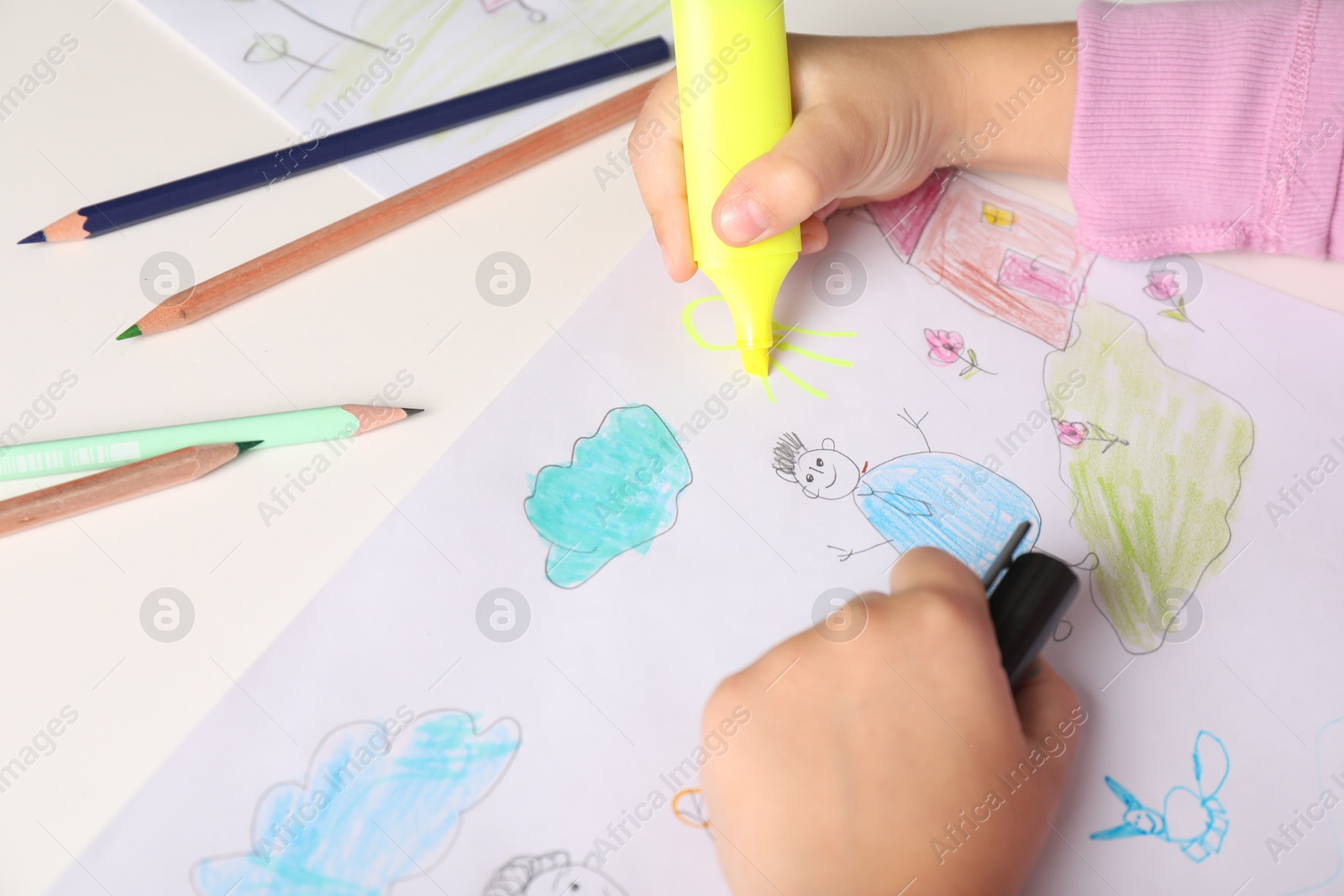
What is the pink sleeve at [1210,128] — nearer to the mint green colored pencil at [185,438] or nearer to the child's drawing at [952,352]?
the child's drawing at [952,352]

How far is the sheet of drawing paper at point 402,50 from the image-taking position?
25.7 inches

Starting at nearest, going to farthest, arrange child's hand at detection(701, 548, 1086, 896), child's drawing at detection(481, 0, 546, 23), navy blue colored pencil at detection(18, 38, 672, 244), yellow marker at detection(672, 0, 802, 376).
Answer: child's hand at detection(701, 548, 1086, 896)
yellow marker at detection(672, 0, 802, 376)
navy blue colored pencil at detection(18, 38, 672, 244)
child's drawing at detection(481, 0, 546, 23)

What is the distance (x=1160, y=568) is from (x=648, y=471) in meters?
0.29

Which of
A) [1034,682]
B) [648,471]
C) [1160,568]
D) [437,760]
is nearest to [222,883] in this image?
[437,760]

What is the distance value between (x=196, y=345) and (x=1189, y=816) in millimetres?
608

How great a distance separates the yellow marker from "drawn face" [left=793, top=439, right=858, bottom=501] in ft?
0.22

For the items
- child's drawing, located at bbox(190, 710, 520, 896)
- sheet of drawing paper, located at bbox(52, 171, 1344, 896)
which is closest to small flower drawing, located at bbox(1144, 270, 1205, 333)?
sheet of drawing paper, located at bbox(52, 171, 1344, 896)

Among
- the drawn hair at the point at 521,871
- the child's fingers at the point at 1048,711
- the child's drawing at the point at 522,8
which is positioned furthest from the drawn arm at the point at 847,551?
the child's drawing at the point at 522,8

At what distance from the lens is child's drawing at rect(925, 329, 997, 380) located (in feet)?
1.84

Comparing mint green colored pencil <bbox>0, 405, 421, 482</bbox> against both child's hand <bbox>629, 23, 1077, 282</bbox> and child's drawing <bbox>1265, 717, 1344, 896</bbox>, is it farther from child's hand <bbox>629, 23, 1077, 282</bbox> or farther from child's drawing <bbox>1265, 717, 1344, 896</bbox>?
child's drawing <bbox>1265, 717, 1344, 896</bbox>

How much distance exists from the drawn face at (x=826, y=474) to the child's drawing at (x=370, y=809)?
0.21m

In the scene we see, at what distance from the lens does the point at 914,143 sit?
60cm

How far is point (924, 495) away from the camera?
52 cm

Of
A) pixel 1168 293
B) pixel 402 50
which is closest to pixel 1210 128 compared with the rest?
pixel 1168 293
